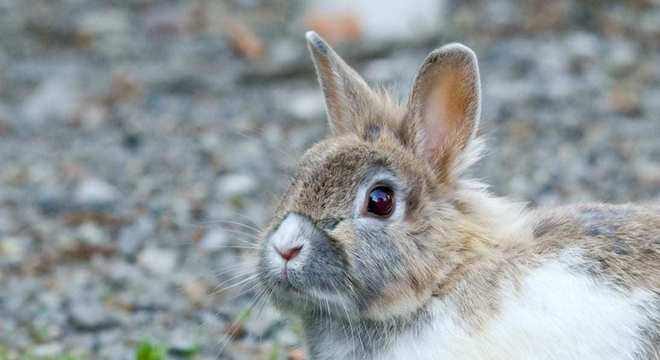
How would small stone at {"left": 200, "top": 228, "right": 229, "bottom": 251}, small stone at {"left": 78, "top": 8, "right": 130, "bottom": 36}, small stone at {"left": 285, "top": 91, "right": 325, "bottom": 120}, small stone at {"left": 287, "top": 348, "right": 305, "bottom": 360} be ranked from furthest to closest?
small stone at {"left": 78, "top": 8, "right": 130, "bottom": 36}
small stone at {"left": 285, "top": 91, "right": 325, "bottom": 120}
small stone at {"left": 200, "top": 228, "right": 229, "bottom": 251}
small stone at {"left": 287, "top": 348, "right": 305, "bottom": 360}

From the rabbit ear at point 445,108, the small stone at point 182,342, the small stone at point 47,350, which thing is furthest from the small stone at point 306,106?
the rabbit ear at point 445,108

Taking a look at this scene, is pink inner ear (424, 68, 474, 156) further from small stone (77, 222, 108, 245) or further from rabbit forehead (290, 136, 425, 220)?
small stone (77, 222, 108, 245)

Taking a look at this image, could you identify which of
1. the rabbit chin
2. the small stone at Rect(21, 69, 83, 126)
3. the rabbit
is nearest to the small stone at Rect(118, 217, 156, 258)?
the small stone at Rect(21, 69, 83, 126)

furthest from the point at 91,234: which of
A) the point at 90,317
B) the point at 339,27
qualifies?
the point at 339,27

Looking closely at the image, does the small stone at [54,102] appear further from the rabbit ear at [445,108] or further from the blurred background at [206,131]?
the rabbit ear at [445,108]

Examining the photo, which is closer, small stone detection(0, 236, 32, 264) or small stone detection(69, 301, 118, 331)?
small stone detection(69, 301, 118, 331)
